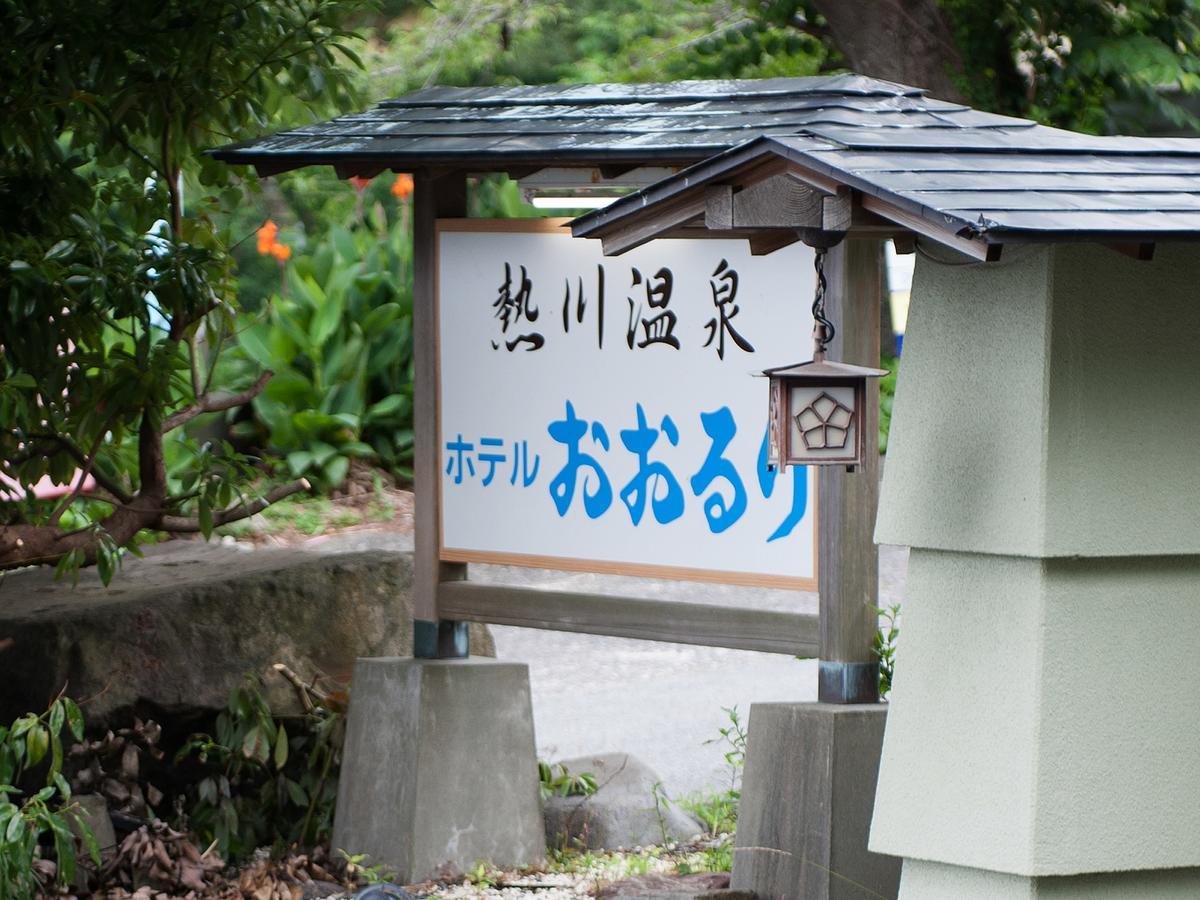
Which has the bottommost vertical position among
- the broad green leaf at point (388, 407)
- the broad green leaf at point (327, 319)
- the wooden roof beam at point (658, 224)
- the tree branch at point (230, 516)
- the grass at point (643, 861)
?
the grass at point (643, 861)

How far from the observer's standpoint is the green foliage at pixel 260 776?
5270 mm

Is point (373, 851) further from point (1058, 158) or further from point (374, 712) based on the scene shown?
point (1058, 158)

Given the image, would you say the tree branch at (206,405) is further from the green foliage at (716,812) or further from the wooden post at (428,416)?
the green foliage at (716,812)

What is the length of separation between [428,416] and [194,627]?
1.05 metres

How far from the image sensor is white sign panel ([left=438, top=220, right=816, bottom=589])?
14.9ft

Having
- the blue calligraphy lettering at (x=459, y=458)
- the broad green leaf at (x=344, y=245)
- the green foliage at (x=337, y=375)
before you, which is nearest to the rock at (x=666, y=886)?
the blue calligraphy lettering at (x=459, y=458)

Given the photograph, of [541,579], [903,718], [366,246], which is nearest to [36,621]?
Result: [903,718]

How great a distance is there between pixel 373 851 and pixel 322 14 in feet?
8.25

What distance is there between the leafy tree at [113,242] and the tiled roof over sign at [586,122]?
0.26 m

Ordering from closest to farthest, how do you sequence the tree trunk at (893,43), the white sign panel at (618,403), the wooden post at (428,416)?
the white sign panel at (618,403) < the wooden post at (428,416) < the tree trunk at (893,43)

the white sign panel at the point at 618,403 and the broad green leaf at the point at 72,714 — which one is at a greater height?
the white sign panel at the point at 618,403

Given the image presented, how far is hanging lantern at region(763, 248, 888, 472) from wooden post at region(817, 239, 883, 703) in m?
0.80

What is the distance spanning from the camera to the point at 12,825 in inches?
150

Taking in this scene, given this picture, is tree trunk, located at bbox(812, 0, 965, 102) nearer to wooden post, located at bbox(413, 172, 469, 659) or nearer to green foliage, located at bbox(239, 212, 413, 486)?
green foliage, located at bbox(239, 212, 413, 486)
